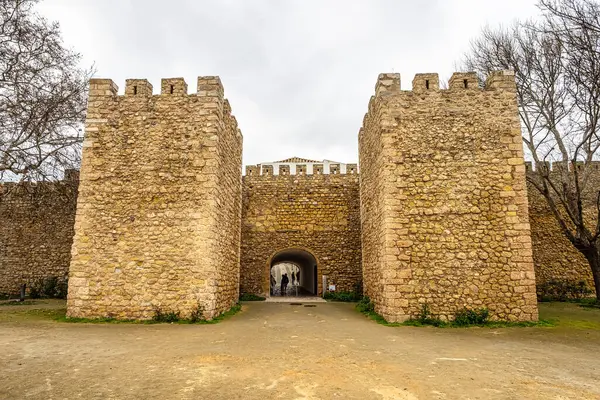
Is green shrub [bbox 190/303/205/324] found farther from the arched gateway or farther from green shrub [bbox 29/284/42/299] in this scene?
green shrub [bbox 29/284/42/299]

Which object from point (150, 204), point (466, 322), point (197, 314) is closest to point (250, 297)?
point (197, 314)

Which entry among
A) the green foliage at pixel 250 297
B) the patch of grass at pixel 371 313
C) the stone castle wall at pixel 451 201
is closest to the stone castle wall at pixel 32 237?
the green foliage at pixel 250 297

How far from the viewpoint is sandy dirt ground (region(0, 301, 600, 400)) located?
3.74 m

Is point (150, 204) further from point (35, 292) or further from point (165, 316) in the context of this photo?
point (35, 292)

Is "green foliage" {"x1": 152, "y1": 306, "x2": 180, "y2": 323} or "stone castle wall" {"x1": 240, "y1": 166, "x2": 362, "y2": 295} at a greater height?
"stone castle wall" {"x1": 240, "y1": 166, "x2": 362, "y2": 295}

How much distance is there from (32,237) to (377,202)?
14.9 m

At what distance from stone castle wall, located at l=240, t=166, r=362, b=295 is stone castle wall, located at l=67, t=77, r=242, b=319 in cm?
678

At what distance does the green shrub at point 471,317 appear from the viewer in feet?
26.3

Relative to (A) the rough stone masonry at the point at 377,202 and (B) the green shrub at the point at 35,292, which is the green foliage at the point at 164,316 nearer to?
(A) the rough stone masonry at the point at 377,202

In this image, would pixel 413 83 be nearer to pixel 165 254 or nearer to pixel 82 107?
pixel 165 254

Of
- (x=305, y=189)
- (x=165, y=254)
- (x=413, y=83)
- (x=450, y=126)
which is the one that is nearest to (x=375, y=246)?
(x=450, y=126)

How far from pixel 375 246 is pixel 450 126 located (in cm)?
360

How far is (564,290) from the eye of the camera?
14984 millimetres

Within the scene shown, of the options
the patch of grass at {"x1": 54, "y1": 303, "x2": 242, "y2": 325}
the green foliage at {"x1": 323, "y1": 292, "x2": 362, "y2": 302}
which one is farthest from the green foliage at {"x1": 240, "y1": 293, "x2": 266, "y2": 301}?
the patch of grass at {"x1": 54, "y1": 303, "x2": 242, "y2": 325}
